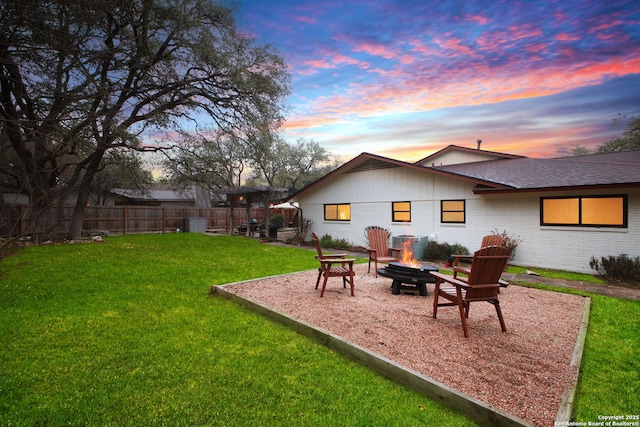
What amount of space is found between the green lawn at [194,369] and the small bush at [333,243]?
9184 millimetres

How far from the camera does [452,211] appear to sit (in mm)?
11594

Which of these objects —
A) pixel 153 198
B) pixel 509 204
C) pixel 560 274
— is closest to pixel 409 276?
pixel 560 274

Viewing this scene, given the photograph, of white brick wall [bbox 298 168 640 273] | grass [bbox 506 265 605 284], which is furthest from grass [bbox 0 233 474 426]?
white brick wall [bbox 298 168 640 273]

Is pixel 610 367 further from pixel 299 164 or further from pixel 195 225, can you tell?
pixel 299 164

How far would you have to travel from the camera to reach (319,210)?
16234mm

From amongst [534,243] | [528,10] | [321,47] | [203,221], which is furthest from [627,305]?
[203,221]

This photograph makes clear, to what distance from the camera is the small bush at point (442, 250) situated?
11.1m

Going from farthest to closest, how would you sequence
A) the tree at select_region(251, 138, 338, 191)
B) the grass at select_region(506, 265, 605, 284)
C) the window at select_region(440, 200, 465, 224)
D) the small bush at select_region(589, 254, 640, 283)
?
the tree at select_region(251, 138, 338, 191)
the window at select_region(440, 200, 465, 224)
the grass at select_region(506, 265, 605, 284)
the small bush at select_region(589, 254, 640, 283)

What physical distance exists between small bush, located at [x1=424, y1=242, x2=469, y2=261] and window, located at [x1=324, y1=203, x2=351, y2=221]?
14.9 ft

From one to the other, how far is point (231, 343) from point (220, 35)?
1396 cm

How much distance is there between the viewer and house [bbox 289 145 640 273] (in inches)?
Answer: 342

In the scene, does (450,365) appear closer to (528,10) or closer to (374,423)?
(374,423)

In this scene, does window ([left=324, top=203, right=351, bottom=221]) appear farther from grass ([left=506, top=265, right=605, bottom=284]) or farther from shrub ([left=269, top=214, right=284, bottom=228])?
shrub ([left=269, top=214, right=284, bottom=228])

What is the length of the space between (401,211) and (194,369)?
36.4 feet
